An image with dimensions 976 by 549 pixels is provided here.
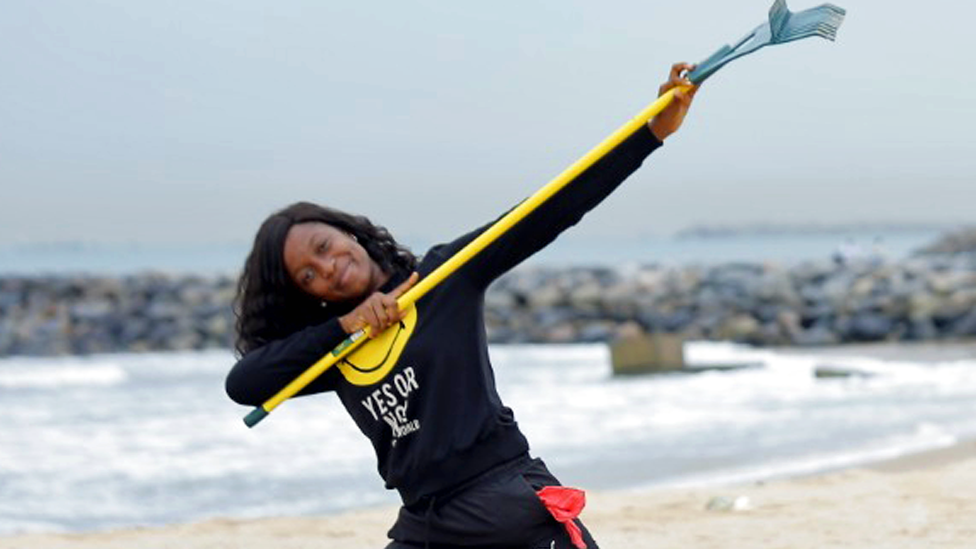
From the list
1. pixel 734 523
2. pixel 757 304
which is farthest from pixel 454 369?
pixel 757 304

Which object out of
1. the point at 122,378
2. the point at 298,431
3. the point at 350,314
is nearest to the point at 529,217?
the point at 350,314

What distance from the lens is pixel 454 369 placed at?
3010mm

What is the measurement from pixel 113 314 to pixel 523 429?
13181 millimetres

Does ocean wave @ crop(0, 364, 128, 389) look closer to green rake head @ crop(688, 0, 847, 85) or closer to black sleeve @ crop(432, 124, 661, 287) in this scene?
black sleeve @ crop(432, 124, 661, 287)

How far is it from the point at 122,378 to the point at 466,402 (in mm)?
11925

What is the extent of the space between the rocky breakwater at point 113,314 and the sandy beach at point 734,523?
13.2 metres

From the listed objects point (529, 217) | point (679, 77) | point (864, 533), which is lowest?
point (864, 533)

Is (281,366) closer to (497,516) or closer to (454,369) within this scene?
(454,369)

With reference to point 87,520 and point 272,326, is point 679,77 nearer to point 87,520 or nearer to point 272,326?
point 272,326

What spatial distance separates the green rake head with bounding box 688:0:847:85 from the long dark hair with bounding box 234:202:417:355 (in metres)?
0.69

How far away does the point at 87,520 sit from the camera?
685 cm

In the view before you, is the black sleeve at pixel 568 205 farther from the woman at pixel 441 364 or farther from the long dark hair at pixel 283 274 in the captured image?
the long dark hair at pixel 283 274

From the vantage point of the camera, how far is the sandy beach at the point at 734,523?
5250 mm

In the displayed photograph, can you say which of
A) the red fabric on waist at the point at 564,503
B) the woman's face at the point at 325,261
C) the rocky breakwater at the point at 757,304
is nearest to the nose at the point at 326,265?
the woman's face at the point at 325,261
